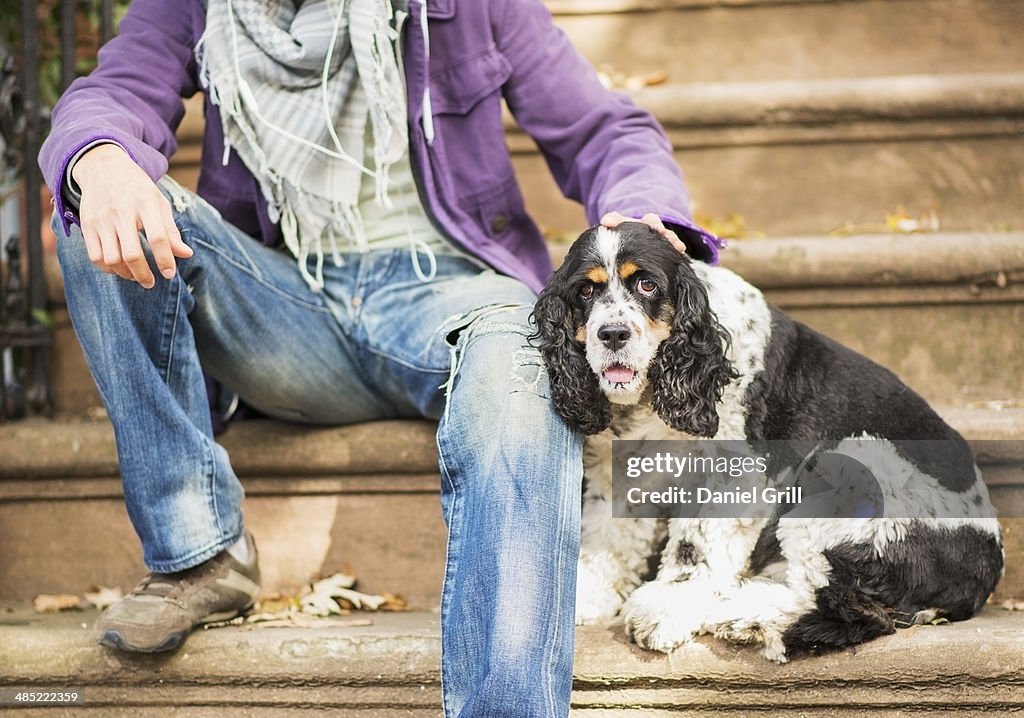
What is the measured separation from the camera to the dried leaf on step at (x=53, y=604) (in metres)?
2.92

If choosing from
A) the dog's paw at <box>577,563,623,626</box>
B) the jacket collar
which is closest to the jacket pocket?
the jacket collar

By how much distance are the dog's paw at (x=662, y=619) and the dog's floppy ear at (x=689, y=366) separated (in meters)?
0.37

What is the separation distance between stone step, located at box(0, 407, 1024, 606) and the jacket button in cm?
56

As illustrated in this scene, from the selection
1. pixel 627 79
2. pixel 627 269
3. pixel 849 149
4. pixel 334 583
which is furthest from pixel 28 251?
pixel 849 149

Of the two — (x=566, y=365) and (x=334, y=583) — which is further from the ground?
(x=566, y=365)

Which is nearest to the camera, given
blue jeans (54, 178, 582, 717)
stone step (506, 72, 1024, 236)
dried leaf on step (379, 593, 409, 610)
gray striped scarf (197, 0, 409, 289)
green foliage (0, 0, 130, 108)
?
blue jeans (54, 178, 582, 717)

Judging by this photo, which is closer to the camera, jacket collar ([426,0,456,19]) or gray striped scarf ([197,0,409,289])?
gray striped scarf ([197,0,409,289])

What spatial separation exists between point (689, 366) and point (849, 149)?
193cm

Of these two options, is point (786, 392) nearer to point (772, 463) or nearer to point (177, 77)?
point (772, 463)

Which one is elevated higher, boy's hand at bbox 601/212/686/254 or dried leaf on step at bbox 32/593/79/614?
boy's hand at bbox 601/212/686/254

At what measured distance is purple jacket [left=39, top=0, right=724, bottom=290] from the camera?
2736 millimetres

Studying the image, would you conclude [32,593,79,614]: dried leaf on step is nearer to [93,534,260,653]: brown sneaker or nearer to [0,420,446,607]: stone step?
[0,420,446,607]: stone step

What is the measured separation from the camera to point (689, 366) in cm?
231

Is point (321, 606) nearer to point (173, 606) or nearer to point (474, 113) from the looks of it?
point (173, 606)
